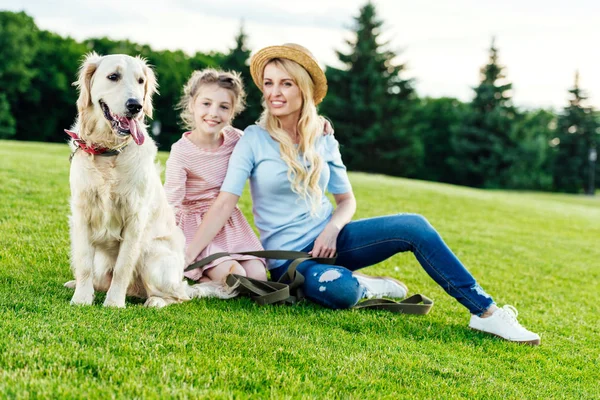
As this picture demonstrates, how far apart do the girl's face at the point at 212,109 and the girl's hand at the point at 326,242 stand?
1269 mm

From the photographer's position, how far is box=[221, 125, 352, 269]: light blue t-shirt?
4.61 m

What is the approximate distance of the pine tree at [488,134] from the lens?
45.4 m

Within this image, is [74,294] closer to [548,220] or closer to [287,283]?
[287,283]

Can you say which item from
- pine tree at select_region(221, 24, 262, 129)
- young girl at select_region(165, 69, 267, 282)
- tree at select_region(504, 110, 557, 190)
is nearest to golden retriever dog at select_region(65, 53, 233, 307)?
young girl at select_region(165, 69, 267, 282)

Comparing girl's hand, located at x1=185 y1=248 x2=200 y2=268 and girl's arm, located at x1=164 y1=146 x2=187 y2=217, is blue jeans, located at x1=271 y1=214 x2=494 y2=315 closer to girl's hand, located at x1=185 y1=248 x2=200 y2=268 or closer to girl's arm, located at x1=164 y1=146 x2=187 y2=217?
girl's hand, located at x1=185 y1=248 x2=200 y2=268

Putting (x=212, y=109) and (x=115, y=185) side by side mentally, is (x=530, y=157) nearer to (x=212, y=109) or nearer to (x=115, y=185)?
(x=212, y=109)

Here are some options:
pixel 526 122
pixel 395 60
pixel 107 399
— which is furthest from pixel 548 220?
pixel 526 122

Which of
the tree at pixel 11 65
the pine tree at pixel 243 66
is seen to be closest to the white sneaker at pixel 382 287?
the pine tree at pixel 243 66

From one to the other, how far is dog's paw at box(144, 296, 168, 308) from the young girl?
69cm

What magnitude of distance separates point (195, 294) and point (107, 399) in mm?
2086

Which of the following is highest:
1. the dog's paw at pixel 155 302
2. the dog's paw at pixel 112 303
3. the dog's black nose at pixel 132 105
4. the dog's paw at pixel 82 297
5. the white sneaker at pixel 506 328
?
the dog's black nose at pixel 132 105

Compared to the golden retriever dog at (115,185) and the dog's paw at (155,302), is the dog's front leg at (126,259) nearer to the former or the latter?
the golden retriever dog at (115,185)

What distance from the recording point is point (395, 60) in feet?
142

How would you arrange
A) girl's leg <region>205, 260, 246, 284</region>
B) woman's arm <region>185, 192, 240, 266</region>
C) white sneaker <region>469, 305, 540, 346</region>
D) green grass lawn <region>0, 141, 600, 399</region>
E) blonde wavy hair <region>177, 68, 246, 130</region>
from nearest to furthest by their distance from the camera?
1. green grass lawn <region>0, 141, 600, 399</region>
2. white sneaker <region>469, 305, 540, 346</region>
3. woman's arm <region>185, 192, 240, 266</region>
4. girl's leg <region>205, 260, 246, 284</region>
5. blonde wavy hair <region>177, 68, 246, 130</region>
